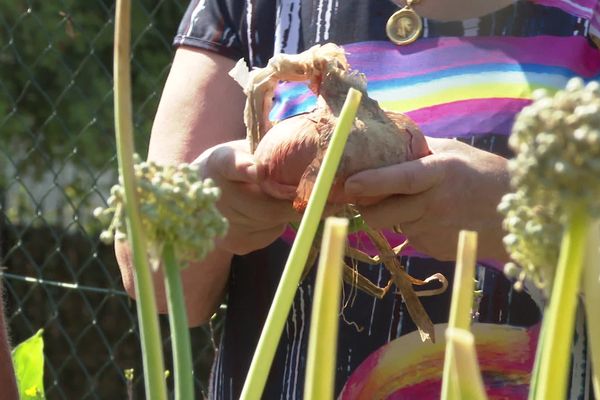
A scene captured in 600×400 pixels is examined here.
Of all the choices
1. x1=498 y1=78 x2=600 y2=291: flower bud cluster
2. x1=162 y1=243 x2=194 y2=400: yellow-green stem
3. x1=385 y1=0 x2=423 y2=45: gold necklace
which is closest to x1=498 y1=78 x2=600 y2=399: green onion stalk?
x1=498 y1=78 x2=600 y2=291: flower bud cluster

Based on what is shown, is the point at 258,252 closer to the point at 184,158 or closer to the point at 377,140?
the point at 184,158

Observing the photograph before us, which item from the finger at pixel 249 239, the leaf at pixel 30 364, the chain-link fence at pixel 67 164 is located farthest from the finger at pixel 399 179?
the chain-link fence at pixel 67 164

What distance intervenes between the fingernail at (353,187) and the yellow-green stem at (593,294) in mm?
448

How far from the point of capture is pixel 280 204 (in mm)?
913

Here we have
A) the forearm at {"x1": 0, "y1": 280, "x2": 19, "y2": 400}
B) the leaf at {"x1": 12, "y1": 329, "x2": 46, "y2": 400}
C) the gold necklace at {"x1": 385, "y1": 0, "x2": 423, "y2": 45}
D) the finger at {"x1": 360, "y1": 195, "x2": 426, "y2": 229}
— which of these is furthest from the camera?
the leaf at {"x1": 12, "y1": 329, "x2": 46, "y2": 400}

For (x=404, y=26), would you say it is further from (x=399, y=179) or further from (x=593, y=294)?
(x=593, y=294)

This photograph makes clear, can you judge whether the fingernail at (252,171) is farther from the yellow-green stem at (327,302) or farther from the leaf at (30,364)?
the leaf at (30,364)

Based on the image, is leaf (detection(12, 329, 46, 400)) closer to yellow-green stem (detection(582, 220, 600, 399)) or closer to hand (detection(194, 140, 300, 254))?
hand (detection(194, 140, 300, 254))

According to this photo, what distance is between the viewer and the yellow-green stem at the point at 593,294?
35 centimetres

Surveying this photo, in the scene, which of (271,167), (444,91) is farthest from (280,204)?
(444,91)

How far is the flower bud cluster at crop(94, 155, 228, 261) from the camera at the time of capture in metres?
0.35

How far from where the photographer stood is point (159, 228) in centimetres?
37

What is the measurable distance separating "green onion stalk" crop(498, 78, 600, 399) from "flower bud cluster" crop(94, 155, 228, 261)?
0.31 ft

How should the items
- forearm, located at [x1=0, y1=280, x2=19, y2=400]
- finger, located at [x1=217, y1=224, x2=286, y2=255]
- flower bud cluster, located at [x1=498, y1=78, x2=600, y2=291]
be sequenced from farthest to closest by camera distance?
finger, located at [x1=217, y1=224, x2=286, y2=255], forearm, located at [x1=0, y1=280, x2=19, y2=400], flower bud cluster, located at [x1=498, y1=78, x2=600, y2=291]
